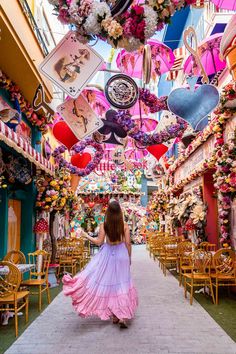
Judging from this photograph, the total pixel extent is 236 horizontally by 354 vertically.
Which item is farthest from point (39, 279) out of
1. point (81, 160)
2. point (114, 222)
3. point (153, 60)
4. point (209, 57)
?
point (81, 160)

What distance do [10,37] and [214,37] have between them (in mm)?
4063

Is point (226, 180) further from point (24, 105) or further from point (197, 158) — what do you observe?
point (24, 105)

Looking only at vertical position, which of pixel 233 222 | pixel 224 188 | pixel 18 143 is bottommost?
pixel 233 222

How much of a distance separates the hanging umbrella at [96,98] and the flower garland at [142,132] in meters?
2.03

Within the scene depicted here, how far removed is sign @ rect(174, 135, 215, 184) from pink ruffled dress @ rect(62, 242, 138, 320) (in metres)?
4.74

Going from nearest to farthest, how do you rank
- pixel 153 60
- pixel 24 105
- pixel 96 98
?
pixel 153 60, pixel 24 105, pixel 96 98

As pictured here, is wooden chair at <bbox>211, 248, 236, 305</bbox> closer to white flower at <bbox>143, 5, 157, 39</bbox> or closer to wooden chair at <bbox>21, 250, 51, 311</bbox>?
wooden chair at <bbox>21, 250, 51, 311</bbox>

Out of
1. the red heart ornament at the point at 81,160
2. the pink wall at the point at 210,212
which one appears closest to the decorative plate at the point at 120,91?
the pink wall at the point at 210,212

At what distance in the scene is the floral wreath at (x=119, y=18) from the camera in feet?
12.2

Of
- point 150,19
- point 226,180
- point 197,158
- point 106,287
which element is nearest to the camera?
point 150,19

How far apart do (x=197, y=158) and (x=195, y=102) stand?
4786mm

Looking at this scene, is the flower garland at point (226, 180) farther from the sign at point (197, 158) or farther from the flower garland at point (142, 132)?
the sign at point (197, 158)

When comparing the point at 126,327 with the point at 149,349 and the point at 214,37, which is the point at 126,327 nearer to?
the point at 149,349

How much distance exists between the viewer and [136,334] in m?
4.76
